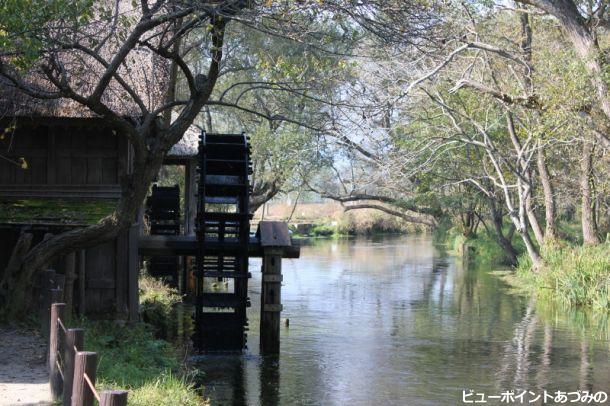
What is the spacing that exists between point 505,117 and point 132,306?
14389 millimetres

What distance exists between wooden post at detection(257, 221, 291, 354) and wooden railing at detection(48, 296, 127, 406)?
547cm

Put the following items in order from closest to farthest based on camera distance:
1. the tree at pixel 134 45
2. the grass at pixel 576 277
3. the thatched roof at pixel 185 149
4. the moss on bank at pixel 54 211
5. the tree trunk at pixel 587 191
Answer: the tree at pixel 134 45, the moss on bank at pixel 54 211, the thatched roof at pixel 185 149, the grass at pixel 576 277, the tree trunk at pixel 587 191

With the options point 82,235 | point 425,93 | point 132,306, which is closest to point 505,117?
point 425,93

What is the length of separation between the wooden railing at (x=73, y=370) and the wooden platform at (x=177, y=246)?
212 inches

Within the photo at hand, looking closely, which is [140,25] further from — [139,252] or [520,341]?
[520,341]

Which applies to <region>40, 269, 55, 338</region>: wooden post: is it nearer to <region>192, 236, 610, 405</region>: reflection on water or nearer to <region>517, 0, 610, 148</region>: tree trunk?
<region>192, 236, 610, 405</region>: reflection on water

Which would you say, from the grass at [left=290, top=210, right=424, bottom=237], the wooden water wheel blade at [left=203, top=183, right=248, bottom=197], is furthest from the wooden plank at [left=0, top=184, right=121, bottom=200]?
the grass at [left=290, top=210, right=424, bottom=237]

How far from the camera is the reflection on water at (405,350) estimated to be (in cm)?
1171

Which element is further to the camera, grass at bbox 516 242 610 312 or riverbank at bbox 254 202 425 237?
riverbank at bbox 254 202 425 237

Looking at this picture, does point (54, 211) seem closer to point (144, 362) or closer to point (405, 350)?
point (144, 362)

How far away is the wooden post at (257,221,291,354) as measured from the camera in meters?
13.8

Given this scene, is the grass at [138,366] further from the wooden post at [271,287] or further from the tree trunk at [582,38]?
the tree trunk at [582,38]

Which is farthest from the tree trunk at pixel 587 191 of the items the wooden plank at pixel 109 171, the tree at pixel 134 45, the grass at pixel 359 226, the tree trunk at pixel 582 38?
the grass at pixel 359 226

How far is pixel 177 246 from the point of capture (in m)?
14.3
